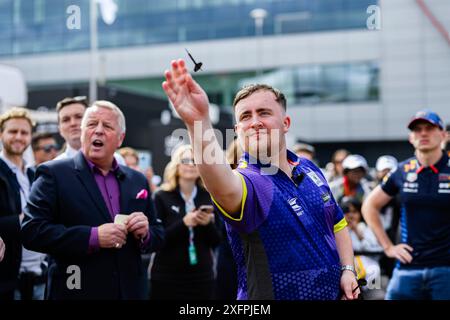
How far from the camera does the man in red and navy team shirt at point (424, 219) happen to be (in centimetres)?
406

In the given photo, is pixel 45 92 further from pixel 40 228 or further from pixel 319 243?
pixel 319 243

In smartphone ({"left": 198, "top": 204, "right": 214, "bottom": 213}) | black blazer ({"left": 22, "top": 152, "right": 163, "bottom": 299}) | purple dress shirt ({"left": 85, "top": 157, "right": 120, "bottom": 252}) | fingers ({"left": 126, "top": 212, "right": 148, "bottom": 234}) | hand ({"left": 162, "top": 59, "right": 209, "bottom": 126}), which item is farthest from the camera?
smartphone ({"left": 198, "top": 204, "right": 214, "bottom": 213})

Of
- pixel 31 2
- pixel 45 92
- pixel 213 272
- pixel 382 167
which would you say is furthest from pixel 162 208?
pixel 31 2

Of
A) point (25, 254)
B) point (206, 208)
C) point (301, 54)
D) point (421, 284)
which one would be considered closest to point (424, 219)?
point (421, 284)

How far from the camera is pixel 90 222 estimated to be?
10.4 ft

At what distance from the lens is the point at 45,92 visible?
37.7ft

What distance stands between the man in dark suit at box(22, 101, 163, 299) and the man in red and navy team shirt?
6.82 feet

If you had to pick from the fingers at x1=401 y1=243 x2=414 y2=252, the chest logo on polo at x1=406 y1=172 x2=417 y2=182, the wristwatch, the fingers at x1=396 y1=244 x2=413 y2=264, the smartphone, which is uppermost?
the chest logo on polo at x1=406 y1=172 x2=417 y2=182

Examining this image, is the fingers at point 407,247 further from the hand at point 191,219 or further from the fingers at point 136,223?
the fingers at point 136,223

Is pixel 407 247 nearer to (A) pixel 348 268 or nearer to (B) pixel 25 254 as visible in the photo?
(A) pixel 348 268

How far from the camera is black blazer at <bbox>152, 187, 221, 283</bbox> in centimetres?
473

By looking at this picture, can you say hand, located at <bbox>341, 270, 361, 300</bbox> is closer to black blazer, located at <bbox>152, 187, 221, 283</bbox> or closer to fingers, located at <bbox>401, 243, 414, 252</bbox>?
fingers, located at <bbox>401, 243, 414, 252</bbox>

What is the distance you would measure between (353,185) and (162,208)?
300 cm

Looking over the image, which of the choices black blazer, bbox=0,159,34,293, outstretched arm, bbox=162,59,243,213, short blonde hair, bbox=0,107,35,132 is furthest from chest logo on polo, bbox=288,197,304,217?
short blonde hair, bbox=0,107,35,132
